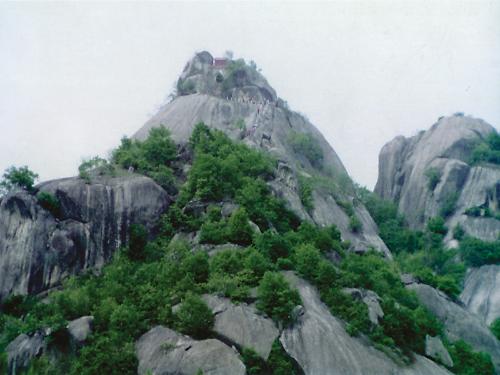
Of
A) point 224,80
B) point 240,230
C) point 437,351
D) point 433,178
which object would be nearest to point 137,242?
point 240,230

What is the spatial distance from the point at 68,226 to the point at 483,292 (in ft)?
91.0

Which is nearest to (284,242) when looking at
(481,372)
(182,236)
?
(182,236)

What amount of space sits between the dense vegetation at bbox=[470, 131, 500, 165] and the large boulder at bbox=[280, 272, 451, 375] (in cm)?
3080

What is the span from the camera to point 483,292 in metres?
41.5

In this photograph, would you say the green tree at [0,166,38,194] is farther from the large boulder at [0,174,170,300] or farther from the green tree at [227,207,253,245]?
the green tree at [227,207,253,245]

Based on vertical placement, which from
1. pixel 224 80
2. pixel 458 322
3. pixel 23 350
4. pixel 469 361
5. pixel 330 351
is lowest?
pixel 469 361

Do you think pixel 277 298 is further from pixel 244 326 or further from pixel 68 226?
pixel 68 226

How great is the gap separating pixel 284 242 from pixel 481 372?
1208cm

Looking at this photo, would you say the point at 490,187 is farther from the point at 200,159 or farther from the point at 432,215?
the point at 200,159

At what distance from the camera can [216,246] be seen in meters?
32.2

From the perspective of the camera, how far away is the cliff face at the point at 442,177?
5000 centimetres

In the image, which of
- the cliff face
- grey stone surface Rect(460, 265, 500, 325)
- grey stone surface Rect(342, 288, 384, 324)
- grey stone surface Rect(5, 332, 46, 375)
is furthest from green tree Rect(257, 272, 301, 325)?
the cliff face

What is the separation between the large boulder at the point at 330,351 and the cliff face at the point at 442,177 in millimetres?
24057

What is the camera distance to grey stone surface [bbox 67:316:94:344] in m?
25.4
